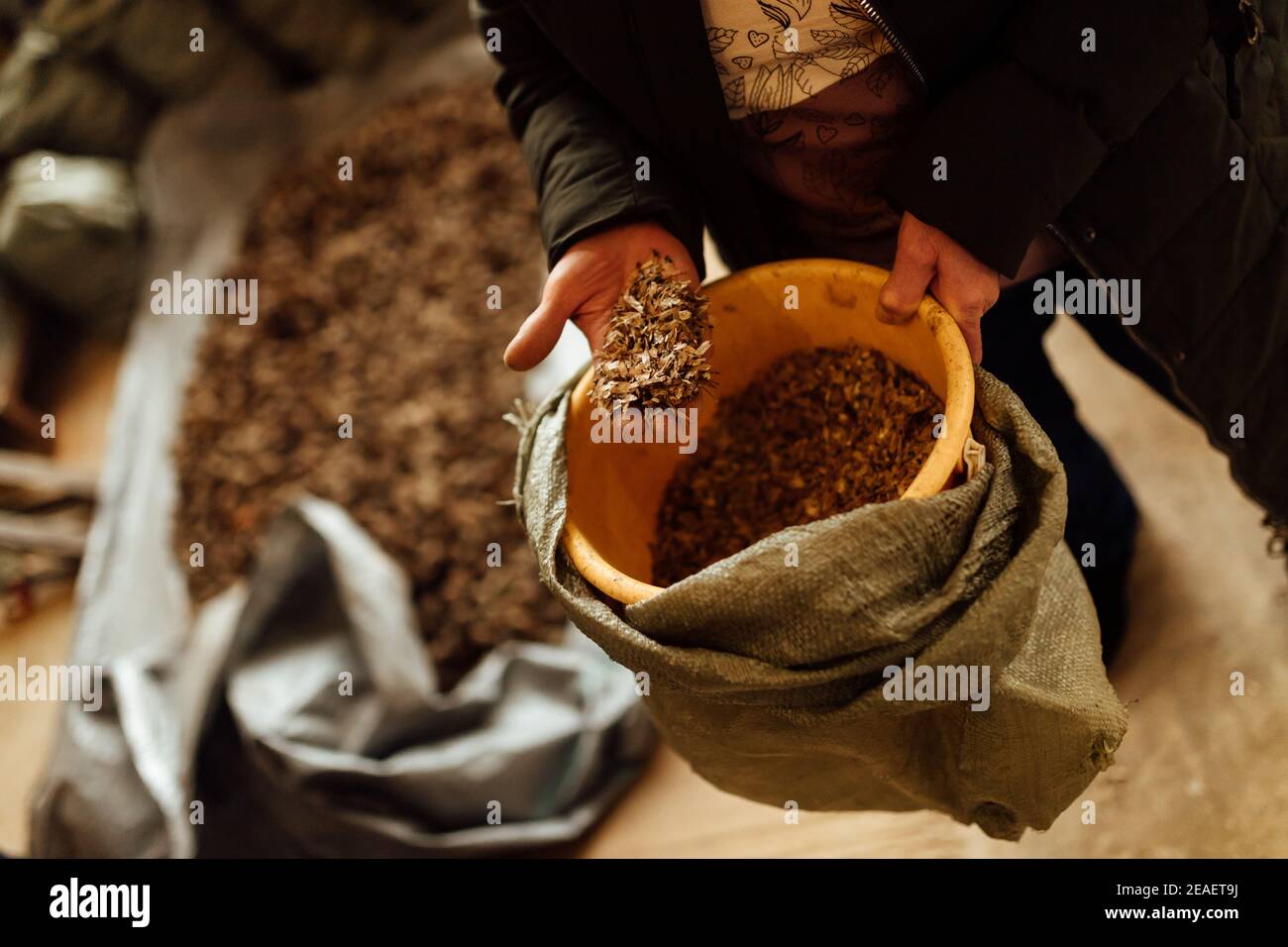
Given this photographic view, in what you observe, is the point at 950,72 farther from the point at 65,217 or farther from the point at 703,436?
the point at 65,217

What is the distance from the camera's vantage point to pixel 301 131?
2.49 meters

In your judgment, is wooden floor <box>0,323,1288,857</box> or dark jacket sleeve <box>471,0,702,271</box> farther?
wooden floor <box>0,323,1288,857</box>

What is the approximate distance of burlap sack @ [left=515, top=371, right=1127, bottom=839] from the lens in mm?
707

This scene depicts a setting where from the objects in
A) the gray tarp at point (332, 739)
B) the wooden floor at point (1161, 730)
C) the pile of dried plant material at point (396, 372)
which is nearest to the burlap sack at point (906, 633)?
the wooden floor at point (1161, 730)

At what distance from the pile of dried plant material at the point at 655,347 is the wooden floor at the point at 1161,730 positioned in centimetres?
58

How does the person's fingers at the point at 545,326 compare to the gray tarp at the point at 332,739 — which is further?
the gray tarp at the point at 332,739

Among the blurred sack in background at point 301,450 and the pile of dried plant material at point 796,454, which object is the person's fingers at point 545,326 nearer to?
the pile of dried plant material at point 796,454

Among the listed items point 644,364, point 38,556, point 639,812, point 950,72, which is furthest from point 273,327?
point 950,72

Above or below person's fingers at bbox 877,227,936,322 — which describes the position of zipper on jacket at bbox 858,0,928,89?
above

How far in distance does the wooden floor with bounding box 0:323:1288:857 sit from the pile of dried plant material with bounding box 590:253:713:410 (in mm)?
579

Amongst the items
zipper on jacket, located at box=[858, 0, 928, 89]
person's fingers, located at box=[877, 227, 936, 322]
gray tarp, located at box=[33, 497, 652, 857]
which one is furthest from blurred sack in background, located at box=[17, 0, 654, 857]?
zipper on jacket, located at box=[858, 0, 928, 89]

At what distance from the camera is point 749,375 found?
3.25 ft

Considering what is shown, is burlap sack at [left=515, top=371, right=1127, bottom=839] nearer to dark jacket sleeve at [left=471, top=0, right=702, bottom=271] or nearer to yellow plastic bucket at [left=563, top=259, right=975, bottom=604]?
yellow plastic bucket at [left=563, top=259, right=975, bottom=604]

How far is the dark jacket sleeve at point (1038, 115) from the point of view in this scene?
2.44 ft
